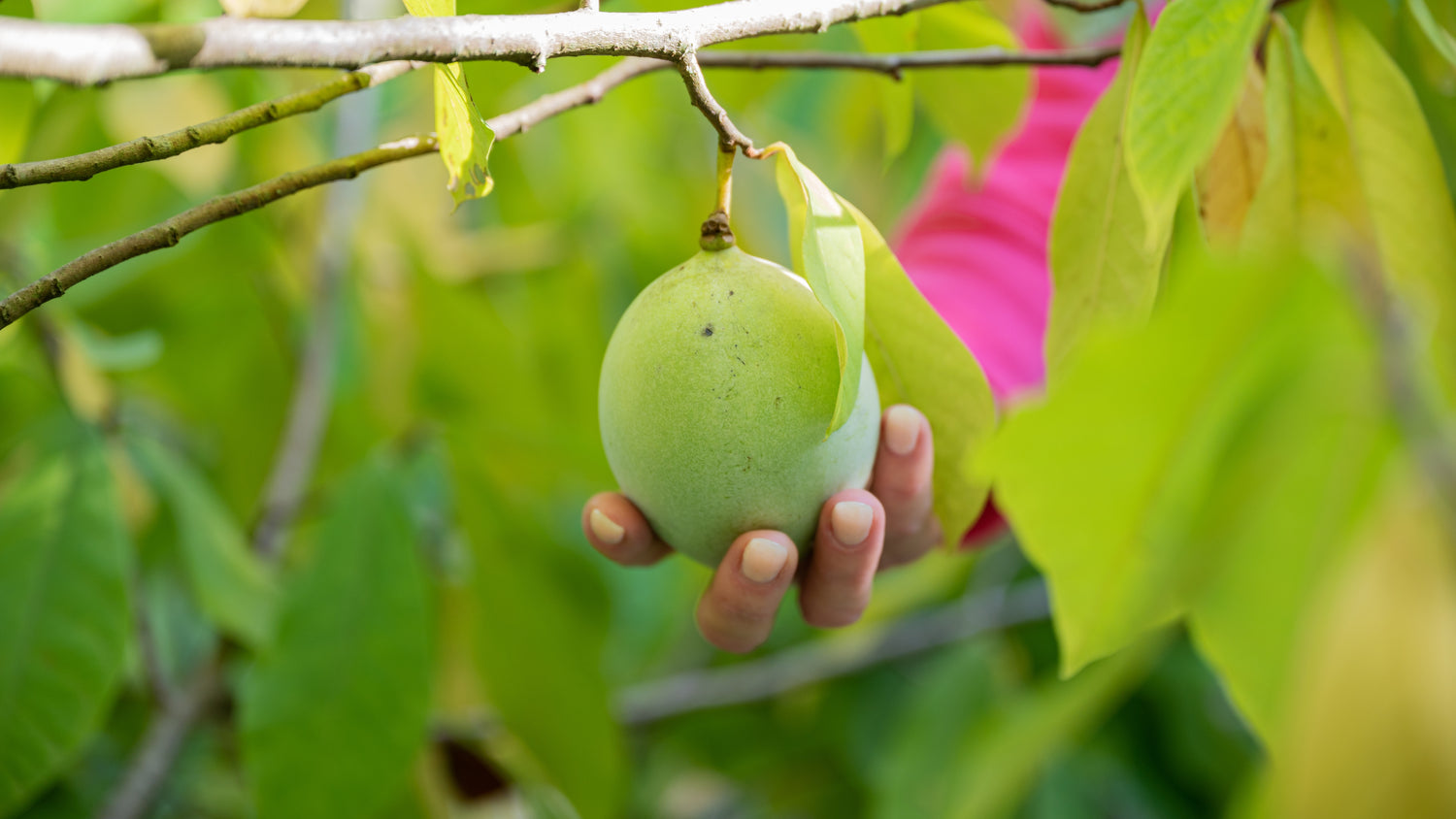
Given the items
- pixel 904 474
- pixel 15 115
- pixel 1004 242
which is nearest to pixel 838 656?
pixel 1004 242

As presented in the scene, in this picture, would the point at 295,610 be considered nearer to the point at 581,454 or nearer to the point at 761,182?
the point at 581,454

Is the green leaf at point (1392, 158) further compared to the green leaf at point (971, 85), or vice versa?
the green leaf at point (971, 85)

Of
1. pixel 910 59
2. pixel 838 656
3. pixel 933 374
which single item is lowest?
pixel 838 656

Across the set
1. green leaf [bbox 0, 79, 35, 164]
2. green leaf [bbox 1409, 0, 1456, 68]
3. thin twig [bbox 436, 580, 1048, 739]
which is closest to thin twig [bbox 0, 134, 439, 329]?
green leaf [bbox 0, 79, 35, 164]

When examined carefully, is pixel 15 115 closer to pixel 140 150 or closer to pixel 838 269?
pixel 140 150

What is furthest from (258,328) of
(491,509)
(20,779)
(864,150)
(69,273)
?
(864,150)

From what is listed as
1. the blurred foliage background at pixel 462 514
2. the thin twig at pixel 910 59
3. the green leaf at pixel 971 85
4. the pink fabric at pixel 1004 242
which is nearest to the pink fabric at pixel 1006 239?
the pink fabric at pixel 1004 242

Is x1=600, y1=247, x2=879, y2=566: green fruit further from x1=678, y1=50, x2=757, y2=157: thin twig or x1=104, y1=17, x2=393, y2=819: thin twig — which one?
x1=104, y1=17, x2=393, y2=819: thin twig

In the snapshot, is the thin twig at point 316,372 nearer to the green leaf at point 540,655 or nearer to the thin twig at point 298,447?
the thin twig at point 298,447
